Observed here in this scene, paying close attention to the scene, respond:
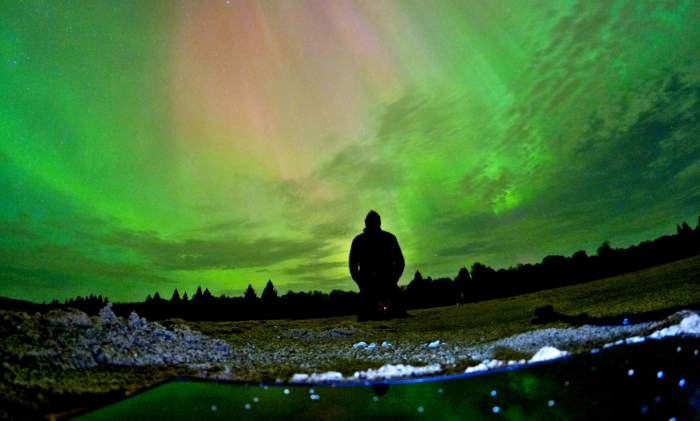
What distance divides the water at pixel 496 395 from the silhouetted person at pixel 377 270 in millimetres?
6042

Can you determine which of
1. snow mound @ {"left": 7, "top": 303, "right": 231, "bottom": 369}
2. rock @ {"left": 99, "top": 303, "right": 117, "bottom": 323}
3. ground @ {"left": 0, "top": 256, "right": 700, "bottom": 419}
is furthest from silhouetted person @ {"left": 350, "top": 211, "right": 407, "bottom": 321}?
rock @ {"left": 99, "top": 303, "right": 117, "bottom": 323}

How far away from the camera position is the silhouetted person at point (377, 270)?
8594 millimetres

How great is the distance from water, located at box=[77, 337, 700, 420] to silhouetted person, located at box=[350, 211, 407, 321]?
6.04 m

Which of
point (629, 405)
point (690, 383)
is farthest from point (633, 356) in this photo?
point (690, 383)

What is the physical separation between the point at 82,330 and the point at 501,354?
3.41 meters

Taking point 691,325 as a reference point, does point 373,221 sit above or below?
above

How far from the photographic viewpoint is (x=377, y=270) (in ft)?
29.0

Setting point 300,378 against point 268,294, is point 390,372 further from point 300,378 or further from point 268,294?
point 268,294

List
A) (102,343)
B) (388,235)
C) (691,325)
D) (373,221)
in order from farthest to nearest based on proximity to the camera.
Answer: (373,221) → (388,235) → (102,343) → (691,325)

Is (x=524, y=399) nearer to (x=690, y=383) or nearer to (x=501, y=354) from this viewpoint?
(x=501, y=354)

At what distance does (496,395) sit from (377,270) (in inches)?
252

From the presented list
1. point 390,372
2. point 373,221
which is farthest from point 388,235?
point 390,372

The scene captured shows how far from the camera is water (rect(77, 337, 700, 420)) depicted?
228 centimetres

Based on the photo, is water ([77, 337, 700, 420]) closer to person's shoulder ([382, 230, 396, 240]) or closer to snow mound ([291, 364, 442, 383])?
snow mound ([291, 364, 442, 383])
